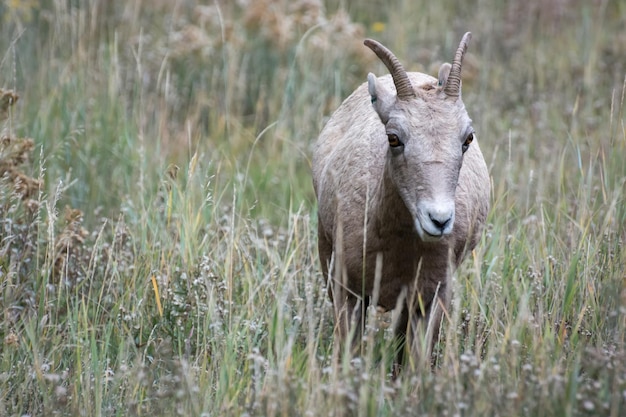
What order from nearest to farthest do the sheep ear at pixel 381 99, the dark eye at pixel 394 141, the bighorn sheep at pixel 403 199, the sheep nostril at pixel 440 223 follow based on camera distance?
1. the sheep nostril at pixel 440 223
2. the bighorn sheep at pixel 403 199
3. the dark eye at pixel 394 141
4. the sheep ear at pixel 381 99

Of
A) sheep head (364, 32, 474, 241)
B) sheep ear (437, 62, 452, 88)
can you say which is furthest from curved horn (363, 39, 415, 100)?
sheep ear (437, 62, 452, 88)

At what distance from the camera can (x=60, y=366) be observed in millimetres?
4555

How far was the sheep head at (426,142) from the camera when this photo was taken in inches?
158

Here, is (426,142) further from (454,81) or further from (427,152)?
(454,81)

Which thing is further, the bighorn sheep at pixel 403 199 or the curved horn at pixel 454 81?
the curved horn at pixel 454 81

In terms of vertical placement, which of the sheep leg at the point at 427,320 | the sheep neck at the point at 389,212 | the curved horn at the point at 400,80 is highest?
the curved horn at the point at 400,80

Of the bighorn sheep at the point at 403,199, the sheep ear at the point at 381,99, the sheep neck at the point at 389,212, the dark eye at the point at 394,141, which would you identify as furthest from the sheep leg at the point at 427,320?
the sheep ear at the point at 381,99

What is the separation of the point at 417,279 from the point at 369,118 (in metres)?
0.99

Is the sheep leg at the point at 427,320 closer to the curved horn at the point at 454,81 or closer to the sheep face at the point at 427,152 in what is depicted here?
the sheep face at the point at 427,152

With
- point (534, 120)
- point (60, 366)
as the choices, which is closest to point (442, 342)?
point (60, 366)

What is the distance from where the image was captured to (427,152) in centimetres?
412

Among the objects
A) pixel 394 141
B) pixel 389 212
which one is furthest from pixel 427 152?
pixel 389 212

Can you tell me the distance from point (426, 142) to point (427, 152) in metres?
0.05

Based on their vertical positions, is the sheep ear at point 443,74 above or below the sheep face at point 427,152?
above
